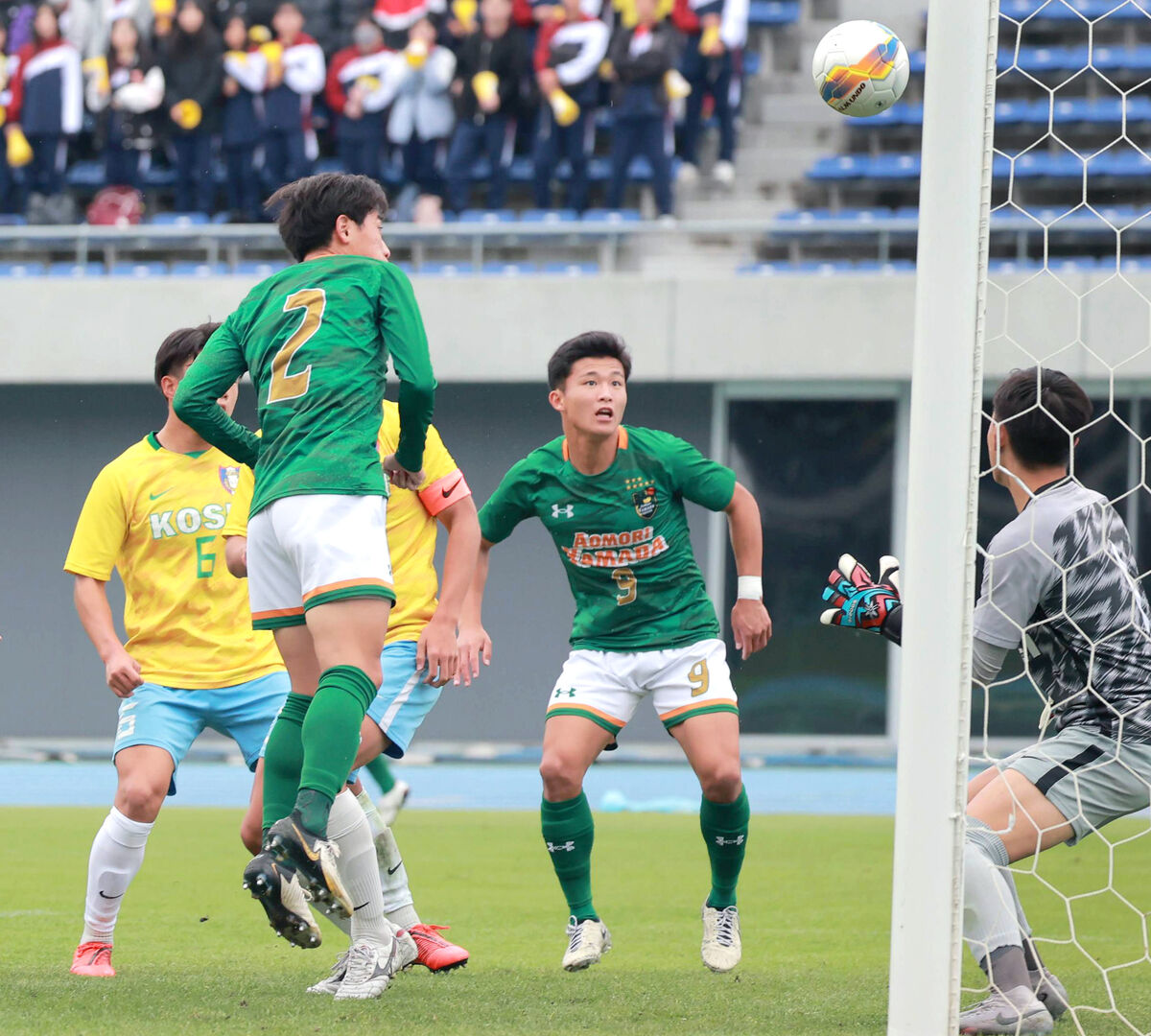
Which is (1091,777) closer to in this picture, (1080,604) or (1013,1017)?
(1080,604)

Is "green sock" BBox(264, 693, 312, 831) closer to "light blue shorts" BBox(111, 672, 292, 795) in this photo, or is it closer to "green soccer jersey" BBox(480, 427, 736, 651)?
"light blue shorts" BBox(111, 672, 292, 795)

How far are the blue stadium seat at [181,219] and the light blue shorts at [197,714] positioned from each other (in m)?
11.6

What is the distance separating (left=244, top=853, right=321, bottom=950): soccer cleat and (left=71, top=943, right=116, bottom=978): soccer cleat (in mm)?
1487

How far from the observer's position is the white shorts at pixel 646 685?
4969mm

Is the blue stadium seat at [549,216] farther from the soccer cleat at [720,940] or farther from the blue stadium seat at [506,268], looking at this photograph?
the soccer cleat at [720,940]

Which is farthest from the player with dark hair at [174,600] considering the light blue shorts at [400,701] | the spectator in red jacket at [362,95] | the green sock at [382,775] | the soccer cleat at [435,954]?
the spectator in red jacket at [362,95]

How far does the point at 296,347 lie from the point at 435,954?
1997mm

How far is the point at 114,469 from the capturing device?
5.14 metres

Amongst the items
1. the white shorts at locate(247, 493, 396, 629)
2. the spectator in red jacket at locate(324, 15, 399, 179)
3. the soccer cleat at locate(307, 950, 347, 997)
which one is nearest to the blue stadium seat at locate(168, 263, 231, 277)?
the spectator in red jacket at locate(324, 15, 399, 179)

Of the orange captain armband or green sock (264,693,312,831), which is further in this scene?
the orange captain armband

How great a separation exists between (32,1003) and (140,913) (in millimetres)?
2109

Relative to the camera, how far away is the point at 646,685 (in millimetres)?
5086

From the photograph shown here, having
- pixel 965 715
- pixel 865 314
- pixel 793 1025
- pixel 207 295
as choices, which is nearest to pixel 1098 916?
pixel 793 1025

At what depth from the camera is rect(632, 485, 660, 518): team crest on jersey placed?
16.7 feet
